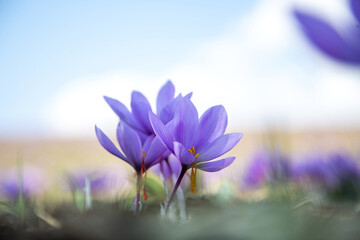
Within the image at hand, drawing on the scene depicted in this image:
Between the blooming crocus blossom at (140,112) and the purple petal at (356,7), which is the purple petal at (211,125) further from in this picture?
the purple petal at (356,7)

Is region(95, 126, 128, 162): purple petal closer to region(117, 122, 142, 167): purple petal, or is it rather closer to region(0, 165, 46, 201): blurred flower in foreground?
region(117, 122, 142, 167): purple petal

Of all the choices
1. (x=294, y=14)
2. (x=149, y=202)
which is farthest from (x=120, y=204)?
(x=294, y=14)

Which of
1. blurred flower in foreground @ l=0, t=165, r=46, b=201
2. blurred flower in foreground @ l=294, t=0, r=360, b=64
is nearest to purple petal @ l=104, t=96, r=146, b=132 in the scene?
blurred flower in foreground @ l=294, t=0, r=360, b=64

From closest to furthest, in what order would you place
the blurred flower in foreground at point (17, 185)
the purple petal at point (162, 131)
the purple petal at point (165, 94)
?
the purple petal at point (162, 131), the purple petal at point (165, 94), the blurred flower in foreground at point (17, 185)

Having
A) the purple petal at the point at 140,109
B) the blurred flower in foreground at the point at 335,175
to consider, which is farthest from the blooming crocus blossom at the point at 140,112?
the blurred flower in foreground at the point at 335,175

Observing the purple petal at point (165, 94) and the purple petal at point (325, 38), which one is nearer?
the purple petal at point (325, 38)

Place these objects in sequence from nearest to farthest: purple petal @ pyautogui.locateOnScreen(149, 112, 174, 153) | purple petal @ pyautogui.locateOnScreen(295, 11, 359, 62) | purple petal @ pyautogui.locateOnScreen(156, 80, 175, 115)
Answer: purple petal @ pyautogui.locateOnScreen(295, 11, 359, 62) < purple petal @ pyautogui.locateOnScreen(149, 112, 174, 153) < purple petal @ pyautogui.locateOnScreen(156, 80, 175, 115)

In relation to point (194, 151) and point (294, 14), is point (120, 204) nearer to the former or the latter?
point (194, 151)
